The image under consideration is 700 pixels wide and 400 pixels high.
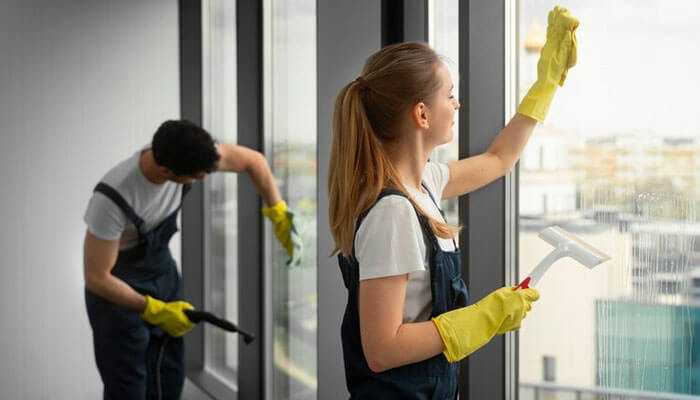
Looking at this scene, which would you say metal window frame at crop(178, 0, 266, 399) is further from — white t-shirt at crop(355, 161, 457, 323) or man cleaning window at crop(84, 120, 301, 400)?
white t-shirt at crop(355, 161, 457, 323)

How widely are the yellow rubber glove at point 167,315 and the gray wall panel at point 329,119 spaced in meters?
0.51

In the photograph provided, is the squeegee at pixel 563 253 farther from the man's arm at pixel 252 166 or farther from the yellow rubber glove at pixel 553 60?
the man's arm at pixel 252 166

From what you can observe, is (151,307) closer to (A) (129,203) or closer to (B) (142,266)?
(B) (142,266)

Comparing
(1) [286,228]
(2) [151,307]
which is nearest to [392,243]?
(1) [286,228]

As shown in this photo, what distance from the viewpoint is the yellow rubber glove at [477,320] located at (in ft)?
3.91

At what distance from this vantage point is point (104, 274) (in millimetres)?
2184

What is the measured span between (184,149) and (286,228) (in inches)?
18.4

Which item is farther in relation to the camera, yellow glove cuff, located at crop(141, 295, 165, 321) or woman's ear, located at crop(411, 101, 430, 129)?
yellow glove cuff, located at crop(141, 295, 165, 321)

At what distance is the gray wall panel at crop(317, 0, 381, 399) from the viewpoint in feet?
6.22

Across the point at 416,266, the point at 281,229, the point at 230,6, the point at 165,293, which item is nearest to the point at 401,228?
the point at 416,266

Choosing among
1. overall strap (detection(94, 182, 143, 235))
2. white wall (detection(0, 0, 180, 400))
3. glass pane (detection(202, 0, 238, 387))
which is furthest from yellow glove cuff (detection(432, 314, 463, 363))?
white wall (detection(0, 0, 180, 400))

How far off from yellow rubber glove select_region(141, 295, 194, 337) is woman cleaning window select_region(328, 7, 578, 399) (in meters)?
1.14

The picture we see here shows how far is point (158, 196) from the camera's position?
7.58 feet

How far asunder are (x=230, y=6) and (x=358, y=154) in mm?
1918
